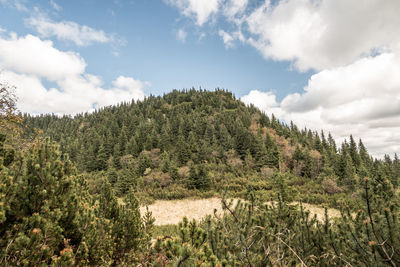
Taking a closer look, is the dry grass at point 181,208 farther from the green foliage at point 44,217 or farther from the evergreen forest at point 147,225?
the green foliage at point 44,217

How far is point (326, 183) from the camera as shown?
2648 centimetres

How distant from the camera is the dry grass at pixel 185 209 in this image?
1980 cm

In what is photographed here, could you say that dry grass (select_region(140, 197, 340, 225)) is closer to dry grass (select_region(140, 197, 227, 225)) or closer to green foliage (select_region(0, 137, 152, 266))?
dry grass (select_region(140, 197, 227, 225))

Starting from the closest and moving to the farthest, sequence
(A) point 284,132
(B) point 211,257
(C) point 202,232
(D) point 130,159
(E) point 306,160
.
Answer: (B) point 211,257, (C) point 202,232, (E) point 306,160, (D) point 130,159, (A) point 284,132

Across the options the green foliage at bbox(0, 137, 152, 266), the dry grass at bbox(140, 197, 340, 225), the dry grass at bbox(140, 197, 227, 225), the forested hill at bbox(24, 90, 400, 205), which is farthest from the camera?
the forested hill at bbox(24, 90, 400, 205)

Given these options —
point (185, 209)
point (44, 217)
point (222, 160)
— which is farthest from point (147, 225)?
point (222, 160)

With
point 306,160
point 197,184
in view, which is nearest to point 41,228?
point 197,184

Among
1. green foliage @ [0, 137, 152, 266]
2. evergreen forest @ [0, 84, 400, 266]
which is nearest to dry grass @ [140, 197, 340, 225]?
evergreen forest @ [0, 84, 400, 266]

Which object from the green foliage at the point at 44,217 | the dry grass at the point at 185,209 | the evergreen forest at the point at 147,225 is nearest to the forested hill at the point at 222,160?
the dry grass at the point at 185,209

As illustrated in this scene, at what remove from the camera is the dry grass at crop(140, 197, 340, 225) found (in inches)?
779

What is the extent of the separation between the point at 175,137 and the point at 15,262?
51.6 metres

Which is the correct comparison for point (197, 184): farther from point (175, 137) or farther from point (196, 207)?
point (175, 137)

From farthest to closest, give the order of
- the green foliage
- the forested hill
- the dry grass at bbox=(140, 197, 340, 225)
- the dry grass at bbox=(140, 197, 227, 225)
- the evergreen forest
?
the forested hill
the dry grass at bbox=(140, 197, 227, 225)
the dry grass at bbox=(140, 197, 340, 225)
the green foliage
the evergreen forest

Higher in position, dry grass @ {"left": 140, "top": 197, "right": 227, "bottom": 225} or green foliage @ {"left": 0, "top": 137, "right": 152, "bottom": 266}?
green foliage @ {"left": 0, "top": 137, "right": 152, "bottom": 266}
